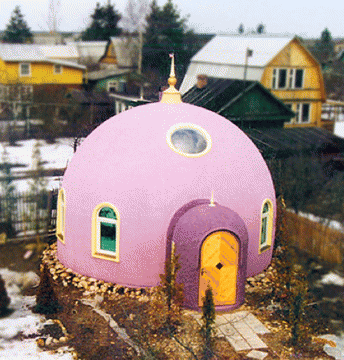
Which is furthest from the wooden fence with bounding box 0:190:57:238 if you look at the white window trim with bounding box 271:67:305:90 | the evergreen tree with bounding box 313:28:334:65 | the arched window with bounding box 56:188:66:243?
the evergreen tree with bounding box 313:28:334:65

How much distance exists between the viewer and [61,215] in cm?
1423

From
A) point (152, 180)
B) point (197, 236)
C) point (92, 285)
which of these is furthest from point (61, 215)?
point (197, 236)

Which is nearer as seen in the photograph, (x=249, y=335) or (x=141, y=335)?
(x=141, y=335)

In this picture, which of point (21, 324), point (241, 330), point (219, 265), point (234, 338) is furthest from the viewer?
A: point (219, 265)

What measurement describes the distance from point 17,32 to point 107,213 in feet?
173

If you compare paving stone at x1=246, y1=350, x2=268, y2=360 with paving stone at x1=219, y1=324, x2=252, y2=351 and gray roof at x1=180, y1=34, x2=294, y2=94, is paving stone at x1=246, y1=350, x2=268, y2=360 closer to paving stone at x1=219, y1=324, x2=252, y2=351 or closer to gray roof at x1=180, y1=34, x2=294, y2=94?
paving stone at x1=219, y1=324, x2=252, y2=351

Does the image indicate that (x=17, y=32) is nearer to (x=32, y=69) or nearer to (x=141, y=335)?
(x=32, y=69)

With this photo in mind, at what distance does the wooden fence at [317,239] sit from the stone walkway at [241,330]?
108 inches

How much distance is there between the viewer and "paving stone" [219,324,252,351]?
10.6 metres

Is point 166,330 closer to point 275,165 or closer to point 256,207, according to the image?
point 256,207

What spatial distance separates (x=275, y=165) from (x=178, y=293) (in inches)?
373

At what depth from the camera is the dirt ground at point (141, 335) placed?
1025 centimetres

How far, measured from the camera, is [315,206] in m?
21.1

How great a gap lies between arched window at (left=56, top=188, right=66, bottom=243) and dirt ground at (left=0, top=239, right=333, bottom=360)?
209cm
